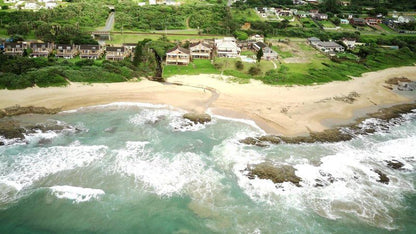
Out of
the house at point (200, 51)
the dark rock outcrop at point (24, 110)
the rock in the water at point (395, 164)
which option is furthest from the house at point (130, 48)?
the rock in the water at point (395, 164)

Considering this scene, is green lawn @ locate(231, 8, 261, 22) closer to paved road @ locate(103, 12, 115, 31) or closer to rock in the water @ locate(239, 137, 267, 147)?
paved road @ locate(103, 12, 115, 31)

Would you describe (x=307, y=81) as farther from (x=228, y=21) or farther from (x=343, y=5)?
(x=343, y=5)

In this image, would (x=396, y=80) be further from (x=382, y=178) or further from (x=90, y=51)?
(x=90, y=51)

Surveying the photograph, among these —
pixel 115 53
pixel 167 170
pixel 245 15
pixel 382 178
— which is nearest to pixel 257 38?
pixel 245 15

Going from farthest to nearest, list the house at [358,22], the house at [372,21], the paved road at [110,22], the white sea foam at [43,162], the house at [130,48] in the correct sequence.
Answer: the house at [372,21], the house at [358,22], the paved road at [110,22], the house at [130,48], the white sea foam at [43,162]

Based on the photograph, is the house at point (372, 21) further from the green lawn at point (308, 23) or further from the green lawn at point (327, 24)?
the green lawn at point (308, 23)

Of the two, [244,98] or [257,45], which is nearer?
[244,98]
